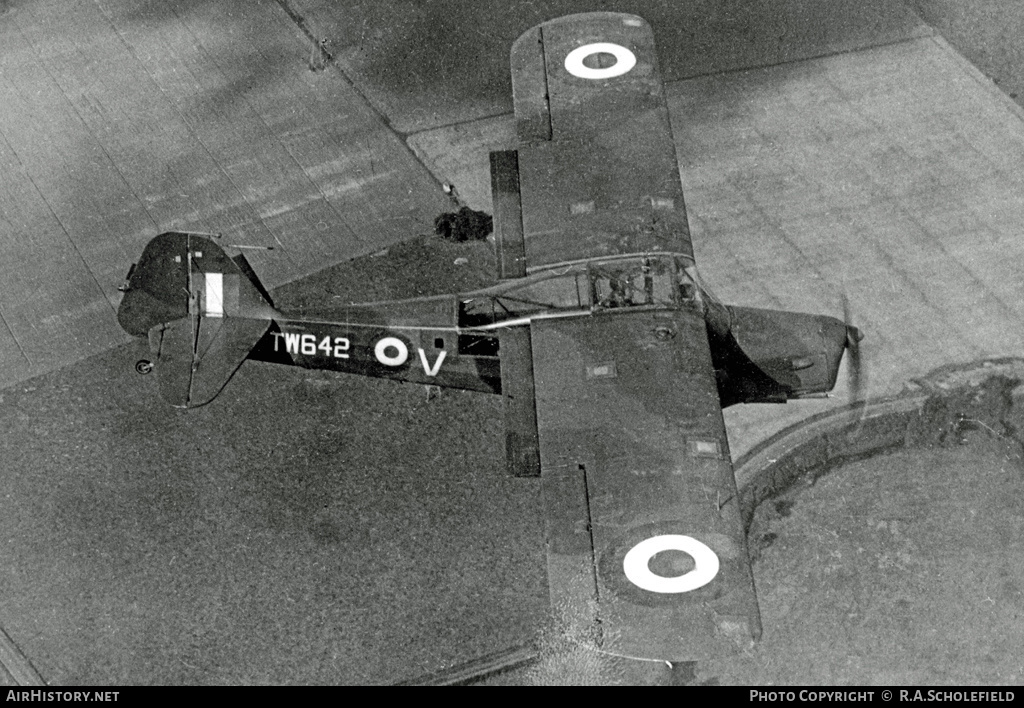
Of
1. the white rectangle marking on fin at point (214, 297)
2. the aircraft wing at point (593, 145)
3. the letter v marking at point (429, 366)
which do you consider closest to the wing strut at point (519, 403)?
the letter v marking at point (429, 366)

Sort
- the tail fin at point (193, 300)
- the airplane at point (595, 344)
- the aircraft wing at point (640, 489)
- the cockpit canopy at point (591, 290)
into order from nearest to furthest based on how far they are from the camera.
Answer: the aircraft wing at point (640, 489), the airplane at point (595, 344), the cockpit canopy at point (591, 290), the tail fin at point (193, 300)

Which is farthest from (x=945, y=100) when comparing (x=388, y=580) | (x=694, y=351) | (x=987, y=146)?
(x=388, y=580)

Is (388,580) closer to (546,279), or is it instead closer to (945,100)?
(546,279)

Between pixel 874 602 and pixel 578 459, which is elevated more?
pixel 578 459

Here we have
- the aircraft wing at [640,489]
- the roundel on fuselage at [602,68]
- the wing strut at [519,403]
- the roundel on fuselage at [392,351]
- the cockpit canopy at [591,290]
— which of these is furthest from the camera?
the roundel on fuselage at [602,68]

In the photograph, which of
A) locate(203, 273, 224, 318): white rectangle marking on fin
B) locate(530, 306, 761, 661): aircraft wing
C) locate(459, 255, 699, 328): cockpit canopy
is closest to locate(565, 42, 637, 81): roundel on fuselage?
locate(459, 255, 699, 328): cockpit canopy

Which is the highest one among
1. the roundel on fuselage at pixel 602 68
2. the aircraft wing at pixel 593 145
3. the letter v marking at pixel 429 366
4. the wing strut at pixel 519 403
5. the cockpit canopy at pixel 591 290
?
the roundel on fuselage at pixel 602 68

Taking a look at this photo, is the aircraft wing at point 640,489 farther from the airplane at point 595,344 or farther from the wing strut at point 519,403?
the wing strut at point 519,403

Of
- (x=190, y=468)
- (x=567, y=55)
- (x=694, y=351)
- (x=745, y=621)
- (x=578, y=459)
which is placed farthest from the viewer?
(x=567, y=55)
